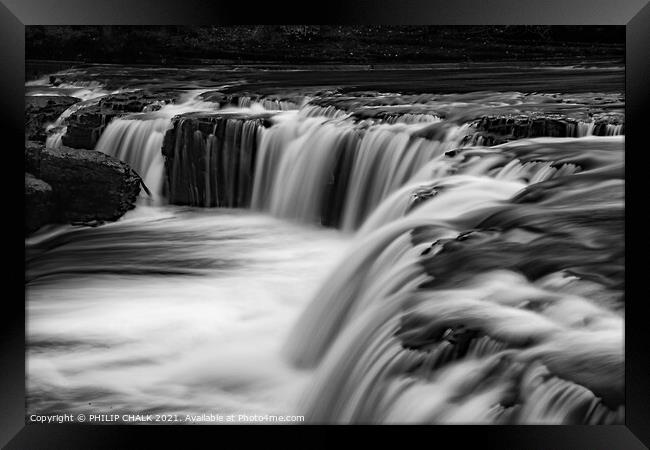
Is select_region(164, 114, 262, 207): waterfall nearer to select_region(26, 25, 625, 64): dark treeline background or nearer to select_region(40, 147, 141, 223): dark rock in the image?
select_region(40, 147, 141, 223): dark rock

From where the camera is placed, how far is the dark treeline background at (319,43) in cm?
398

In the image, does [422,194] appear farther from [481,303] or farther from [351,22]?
[351,22]

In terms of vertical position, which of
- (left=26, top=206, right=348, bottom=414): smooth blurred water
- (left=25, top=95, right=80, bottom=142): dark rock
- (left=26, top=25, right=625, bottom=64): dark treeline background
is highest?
(left=26, top=25, right=625, bottom=64): dark treeline background

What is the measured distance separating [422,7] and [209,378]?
69.4 inches

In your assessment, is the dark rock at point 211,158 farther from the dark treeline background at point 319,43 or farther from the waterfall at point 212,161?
the dark treeline background at point 319,43

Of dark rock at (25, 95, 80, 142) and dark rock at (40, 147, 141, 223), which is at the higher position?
dark rock at (25, 95, 80, 142)

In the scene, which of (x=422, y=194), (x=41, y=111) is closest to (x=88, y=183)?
(x=41, y=111)

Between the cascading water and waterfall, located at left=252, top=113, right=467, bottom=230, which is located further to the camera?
waterfall, located at left=252, top=113, right=467, bottom=230

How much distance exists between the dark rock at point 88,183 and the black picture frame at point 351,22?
19 centimetres

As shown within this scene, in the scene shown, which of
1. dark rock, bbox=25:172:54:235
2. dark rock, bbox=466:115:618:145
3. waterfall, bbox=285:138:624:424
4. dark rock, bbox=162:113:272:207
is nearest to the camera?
waterfall, bbox=285:138:624:424

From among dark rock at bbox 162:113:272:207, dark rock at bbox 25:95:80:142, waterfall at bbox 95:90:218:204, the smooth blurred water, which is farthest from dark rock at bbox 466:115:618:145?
dark rock at bbox 25:95:80:142

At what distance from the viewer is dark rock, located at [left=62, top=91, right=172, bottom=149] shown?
4.29 m

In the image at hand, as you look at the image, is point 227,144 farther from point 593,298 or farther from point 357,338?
point 593,298

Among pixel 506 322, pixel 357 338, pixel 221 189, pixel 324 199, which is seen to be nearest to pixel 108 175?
pixel 221 189
